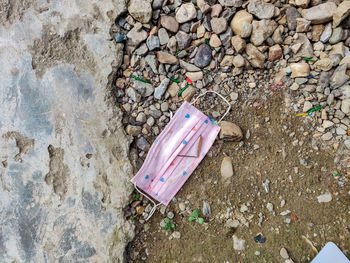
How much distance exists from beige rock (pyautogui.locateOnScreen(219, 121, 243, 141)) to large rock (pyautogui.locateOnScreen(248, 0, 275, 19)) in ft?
2.69

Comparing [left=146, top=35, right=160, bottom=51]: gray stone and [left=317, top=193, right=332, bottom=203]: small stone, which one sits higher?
[left=146, top=35, right=160, bottom=51]: gray stone

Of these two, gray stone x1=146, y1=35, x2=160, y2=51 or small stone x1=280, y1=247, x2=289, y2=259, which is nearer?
small stone x1=280, y1=247, x2=289, y2=259

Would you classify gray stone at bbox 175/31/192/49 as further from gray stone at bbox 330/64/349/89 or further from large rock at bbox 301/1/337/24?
gray stone at bbox 330/64/349/89

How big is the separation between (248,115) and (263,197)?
0.62 metres

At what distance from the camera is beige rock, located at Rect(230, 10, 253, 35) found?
2.04 meters

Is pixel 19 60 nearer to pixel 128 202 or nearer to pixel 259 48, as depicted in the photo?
pixel 128 202

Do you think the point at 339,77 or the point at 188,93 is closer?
the point at 339,77

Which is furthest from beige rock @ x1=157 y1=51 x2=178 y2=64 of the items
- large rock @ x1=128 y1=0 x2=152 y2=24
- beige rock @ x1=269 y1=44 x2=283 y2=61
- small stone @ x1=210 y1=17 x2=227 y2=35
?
beige rock @ x1=269 y1=44 x2=283 y2=61

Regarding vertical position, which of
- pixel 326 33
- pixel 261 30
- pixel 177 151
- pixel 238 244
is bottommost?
pixel 238 244

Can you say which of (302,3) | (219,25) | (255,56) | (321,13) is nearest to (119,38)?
(219,25)

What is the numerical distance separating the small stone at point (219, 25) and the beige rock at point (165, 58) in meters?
0.37

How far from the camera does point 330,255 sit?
1940 millimetres

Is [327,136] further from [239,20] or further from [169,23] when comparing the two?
[169,23]

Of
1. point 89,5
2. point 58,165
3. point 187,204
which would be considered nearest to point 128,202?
point 187,204
